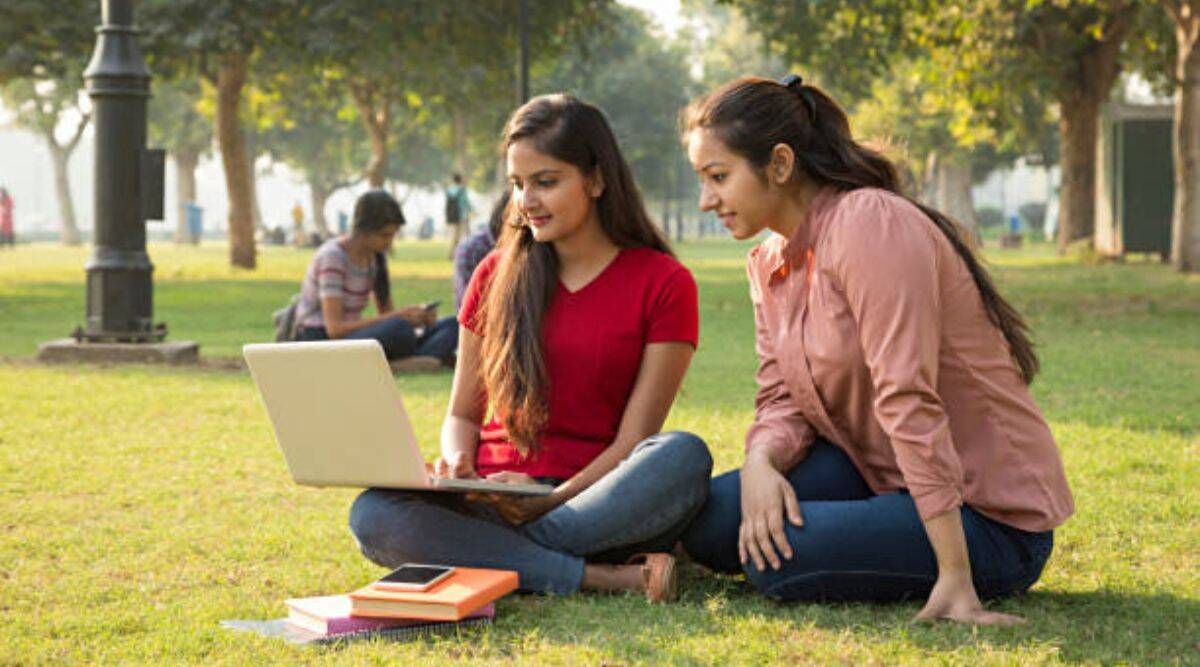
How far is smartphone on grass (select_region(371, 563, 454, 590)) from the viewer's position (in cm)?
456

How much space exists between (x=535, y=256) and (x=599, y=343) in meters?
0.31

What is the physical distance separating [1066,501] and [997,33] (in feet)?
77.8

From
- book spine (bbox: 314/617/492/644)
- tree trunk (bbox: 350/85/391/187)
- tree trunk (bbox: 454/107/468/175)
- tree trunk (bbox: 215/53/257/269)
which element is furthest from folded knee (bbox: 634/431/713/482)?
tree trunk (bbox: 454/107/468/175)

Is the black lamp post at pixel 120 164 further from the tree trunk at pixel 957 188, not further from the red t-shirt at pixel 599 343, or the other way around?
the tree trunk at pixel 957 188

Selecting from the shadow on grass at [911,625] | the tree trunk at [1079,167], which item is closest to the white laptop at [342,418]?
the shadow on grass at [911,625]

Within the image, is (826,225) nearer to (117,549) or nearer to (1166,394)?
(117,549)

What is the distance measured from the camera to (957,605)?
14.7ft

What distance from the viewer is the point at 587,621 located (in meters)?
4.66

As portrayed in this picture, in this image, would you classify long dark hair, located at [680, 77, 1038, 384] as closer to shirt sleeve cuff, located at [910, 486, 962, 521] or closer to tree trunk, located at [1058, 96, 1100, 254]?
shirt sleeve cuff, located at [910, 486, 962, 521]

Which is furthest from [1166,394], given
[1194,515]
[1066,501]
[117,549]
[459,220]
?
[459,220]

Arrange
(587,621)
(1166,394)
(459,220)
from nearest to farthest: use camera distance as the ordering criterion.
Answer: (587,621), (1166,394), (459,220)

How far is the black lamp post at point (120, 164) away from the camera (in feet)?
41.4

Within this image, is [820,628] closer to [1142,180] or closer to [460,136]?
[1142,180]

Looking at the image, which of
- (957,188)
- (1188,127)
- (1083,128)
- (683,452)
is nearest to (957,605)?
(683,452)
